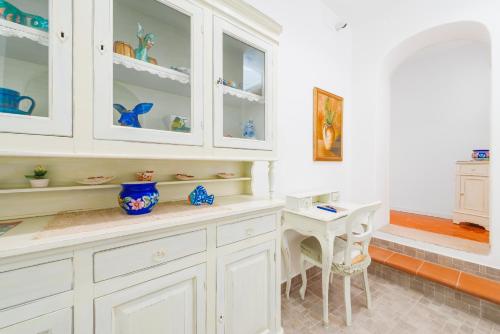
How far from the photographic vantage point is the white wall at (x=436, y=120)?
3.10m

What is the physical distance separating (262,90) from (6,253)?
130 centimetres

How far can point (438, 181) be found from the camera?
3.51m

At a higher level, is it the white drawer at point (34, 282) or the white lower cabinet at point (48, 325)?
the white drawer at point (34, 282)

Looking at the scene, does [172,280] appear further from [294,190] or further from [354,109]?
[354,109]

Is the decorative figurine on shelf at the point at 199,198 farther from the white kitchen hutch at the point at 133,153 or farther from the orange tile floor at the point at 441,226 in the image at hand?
the orange tile floor at the point at 441,226

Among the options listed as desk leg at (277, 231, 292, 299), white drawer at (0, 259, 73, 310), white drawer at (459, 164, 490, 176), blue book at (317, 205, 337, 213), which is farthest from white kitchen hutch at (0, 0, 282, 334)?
white drawer at (459, 164, 490, 176)

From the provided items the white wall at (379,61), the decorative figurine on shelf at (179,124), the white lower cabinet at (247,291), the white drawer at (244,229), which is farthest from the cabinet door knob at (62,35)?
the white wall at (379,61)

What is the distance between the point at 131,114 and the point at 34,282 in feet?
2.16

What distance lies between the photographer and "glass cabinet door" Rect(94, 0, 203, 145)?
0.77 metres

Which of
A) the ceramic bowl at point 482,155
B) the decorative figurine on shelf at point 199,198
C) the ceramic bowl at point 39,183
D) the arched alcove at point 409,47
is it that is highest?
the arched alcove at point 409,47

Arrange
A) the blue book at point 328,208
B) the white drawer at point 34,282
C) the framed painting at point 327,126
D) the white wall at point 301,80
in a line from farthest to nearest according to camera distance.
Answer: the framed painting at point 327,126 → the white wall at point 301,80 → the blue book at point 328,208 → the white drawer at point 34,282

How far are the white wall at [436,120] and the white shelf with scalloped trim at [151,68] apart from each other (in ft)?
13.9

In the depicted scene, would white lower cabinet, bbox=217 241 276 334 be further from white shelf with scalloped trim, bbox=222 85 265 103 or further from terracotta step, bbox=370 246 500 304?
terracotta step, bbox=370 246 500 304

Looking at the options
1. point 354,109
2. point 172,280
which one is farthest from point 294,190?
point 354,109
